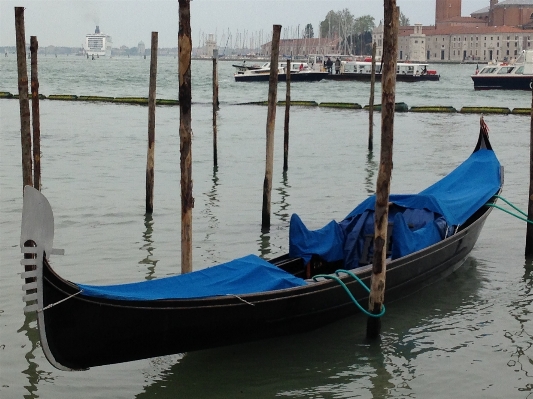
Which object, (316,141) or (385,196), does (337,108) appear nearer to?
(316,141)

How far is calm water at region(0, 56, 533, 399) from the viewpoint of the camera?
5.04 m

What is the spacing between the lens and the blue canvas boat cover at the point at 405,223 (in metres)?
6.22

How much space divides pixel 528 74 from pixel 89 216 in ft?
108

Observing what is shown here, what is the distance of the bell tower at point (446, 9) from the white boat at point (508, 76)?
67.0 meters

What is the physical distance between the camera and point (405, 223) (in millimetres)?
6230

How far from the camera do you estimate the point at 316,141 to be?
18016 millimetres

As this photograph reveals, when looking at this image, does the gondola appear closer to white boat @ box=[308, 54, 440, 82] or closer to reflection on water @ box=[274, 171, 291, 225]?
reflection on water @ box=[274, 171, 291, 225]

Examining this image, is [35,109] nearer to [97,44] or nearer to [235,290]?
[235,290]

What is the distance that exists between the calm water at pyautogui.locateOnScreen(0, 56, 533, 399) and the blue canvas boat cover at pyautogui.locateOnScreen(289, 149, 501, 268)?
1.56 ft

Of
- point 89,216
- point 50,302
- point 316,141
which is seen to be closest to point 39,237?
point 50,302

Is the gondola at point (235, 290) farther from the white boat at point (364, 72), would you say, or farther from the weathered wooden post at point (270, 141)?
the white boat at point (364, 72)

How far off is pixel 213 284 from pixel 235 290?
13 cm

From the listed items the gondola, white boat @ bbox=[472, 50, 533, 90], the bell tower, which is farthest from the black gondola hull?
the bell tower

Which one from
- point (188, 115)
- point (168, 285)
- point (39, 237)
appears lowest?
point (168, 285)
